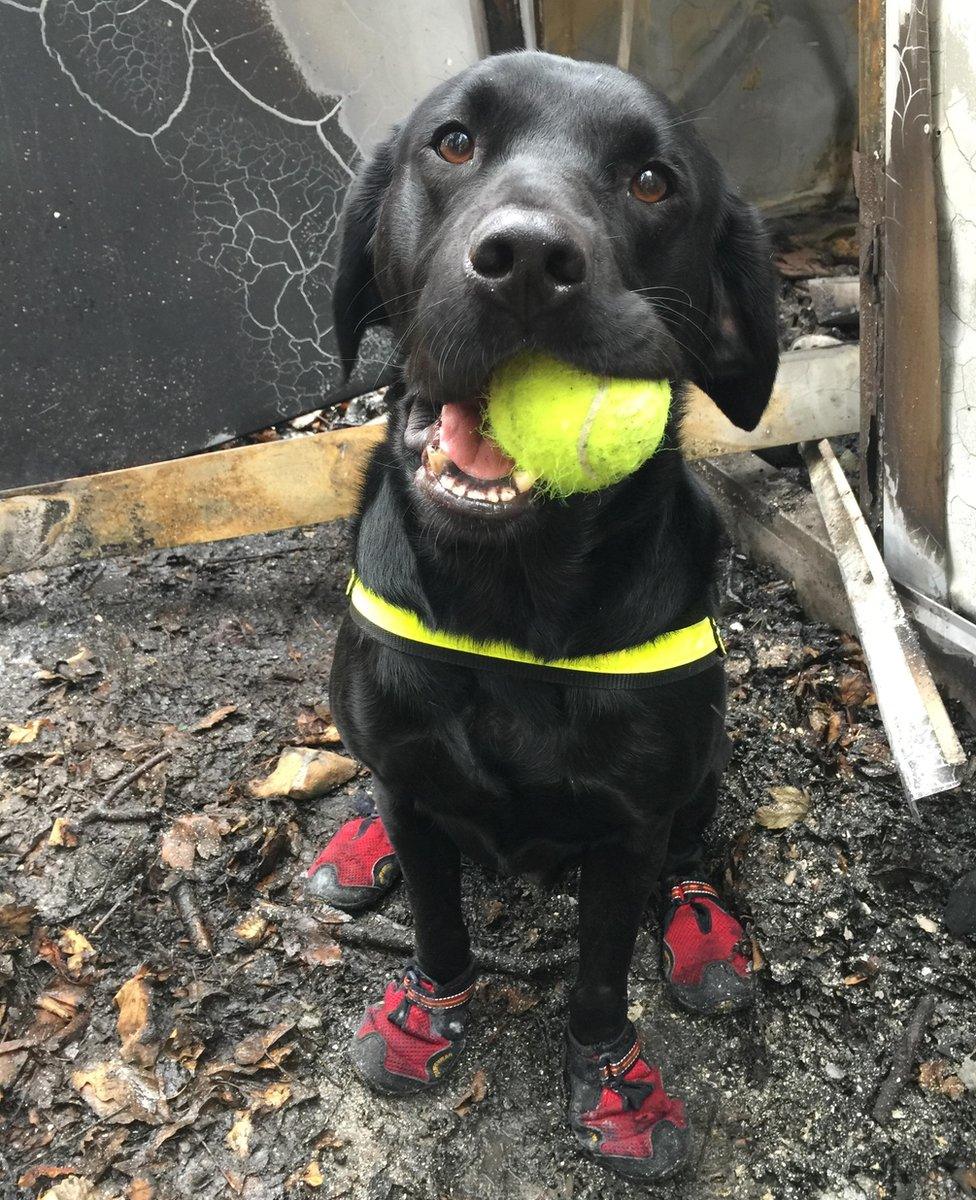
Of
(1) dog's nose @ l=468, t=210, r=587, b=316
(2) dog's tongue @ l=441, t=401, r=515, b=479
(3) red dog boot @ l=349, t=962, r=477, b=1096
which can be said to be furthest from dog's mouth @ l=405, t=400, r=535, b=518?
(3) red dog boot @ l=349, t=962, r=477, b=1096

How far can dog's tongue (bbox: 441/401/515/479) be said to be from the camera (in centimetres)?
141

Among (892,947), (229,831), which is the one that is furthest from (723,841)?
(229,831)

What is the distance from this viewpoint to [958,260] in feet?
7.15

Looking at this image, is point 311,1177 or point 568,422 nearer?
point 568,422

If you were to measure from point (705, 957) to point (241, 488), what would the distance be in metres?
1.89

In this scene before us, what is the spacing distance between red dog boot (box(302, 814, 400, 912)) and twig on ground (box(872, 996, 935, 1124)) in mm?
1139

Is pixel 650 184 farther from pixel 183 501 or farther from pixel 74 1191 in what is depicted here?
pixel 74 1191

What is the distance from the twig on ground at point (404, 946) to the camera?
220 centimetres

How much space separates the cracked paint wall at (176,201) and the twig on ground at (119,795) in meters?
1.27

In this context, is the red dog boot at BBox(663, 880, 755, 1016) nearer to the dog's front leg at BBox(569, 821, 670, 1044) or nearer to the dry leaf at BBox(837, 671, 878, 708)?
the dog's front leg at BBox(569, 821, 670, 1044)

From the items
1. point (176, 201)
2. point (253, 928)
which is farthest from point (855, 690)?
point (176, 201)

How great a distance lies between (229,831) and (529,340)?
1651 millimetres

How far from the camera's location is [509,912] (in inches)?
91.2

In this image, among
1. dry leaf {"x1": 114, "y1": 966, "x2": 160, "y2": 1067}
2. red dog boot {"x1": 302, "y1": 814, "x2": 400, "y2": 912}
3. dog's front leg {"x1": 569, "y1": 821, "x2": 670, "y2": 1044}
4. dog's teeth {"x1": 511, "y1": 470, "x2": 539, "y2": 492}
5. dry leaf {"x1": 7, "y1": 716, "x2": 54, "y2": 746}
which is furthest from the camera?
dry leaf {"x1": 7, "y1": 716, "x2": 54, "y2": 746}
